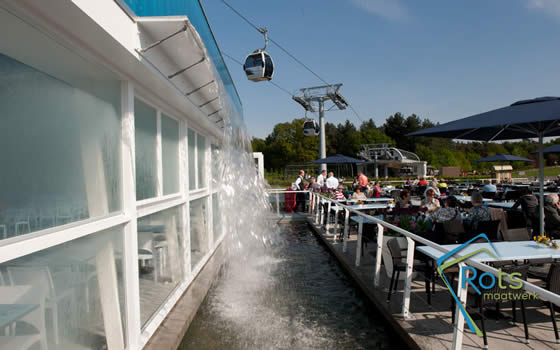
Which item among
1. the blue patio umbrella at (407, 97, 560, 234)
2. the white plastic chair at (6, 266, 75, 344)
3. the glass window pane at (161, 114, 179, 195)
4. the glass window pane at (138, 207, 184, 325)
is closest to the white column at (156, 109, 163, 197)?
the glass window pane at (161, 114, 179, 195)

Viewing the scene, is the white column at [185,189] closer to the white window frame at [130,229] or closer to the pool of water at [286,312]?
the white window frame at [130,229]

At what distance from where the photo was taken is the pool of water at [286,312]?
3744 mm

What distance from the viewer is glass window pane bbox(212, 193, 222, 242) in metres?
7.78

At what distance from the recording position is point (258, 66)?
6.86 meters

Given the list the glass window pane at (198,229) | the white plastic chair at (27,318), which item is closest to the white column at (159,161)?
the glass window pane at (198,229)

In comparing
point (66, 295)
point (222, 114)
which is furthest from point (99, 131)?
point (222, 114)

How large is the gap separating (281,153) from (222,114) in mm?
57776

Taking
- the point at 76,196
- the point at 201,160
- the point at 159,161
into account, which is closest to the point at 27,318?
the point at 76,196

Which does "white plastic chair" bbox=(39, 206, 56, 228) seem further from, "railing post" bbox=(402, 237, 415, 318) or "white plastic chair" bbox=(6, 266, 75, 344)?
"railing post" bbox=(402, 237, 415, 318)

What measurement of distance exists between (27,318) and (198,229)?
4380 millimetres

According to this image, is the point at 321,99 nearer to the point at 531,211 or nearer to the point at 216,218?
the point at 216,218

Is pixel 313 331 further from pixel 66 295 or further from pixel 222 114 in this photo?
pixel 222 114

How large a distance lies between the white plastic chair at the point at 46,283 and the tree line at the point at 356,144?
57.2 m

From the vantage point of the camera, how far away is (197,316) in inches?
178
